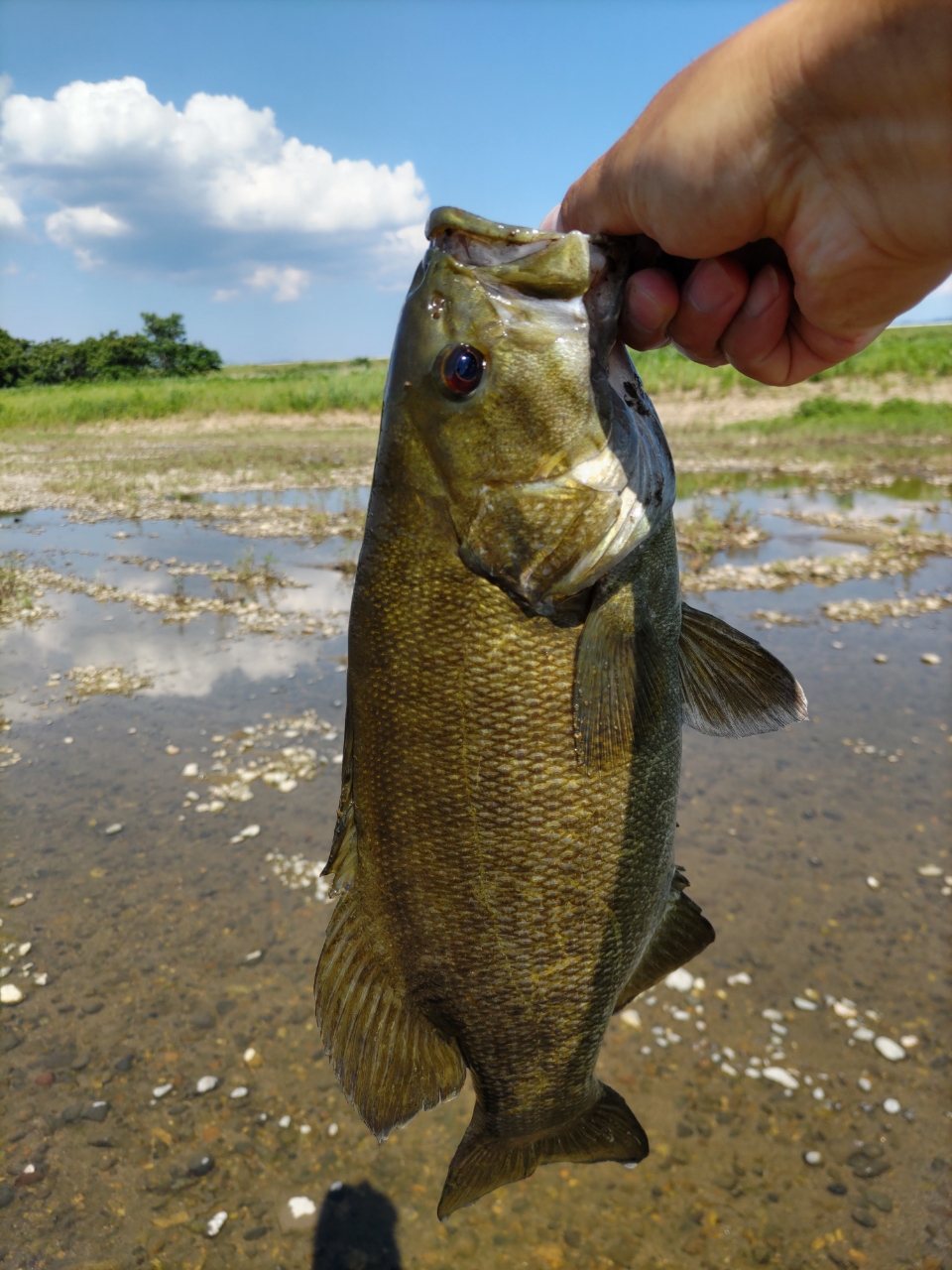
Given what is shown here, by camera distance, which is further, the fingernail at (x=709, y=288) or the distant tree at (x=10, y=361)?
the distant tree at (x=10, y=361)

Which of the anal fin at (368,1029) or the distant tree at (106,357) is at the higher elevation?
the distant tree at (106,357)

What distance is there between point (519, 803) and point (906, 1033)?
3179mm

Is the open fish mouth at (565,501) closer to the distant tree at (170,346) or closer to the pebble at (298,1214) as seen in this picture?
the pebble at (298,1214)

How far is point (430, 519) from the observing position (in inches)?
62.8

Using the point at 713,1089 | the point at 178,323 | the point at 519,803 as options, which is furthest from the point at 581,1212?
the point at 178,323

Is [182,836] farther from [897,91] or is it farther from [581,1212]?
[897,91]

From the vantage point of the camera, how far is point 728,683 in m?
1.84

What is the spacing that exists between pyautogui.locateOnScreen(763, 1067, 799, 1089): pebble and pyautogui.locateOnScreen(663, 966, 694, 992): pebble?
0.52 meters

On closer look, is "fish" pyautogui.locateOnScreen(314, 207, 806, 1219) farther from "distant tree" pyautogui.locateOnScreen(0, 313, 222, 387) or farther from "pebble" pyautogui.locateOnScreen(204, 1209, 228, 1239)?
"distant tree" pyautogui.locateOnScreen(0, 313, 222, 387)

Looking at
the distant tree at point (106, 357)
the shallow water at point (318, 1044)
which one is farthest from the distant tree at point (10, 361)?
the shallow water at point (318, 1044)

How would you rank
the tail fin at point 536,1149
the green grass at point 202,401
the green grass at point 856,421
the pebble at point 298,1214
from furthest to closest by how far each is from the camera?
the green grass at point 202,401 < the green grass at point 856,421 < the pebble at point 298,1214 < the tail fin at point 536,1149

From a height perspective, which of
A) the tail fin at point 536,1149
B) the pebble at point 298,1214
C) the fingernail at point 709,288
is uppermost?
the fingernail at point 709,288

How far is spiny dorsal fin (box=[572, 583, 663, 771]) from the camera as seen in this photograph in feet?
5.17

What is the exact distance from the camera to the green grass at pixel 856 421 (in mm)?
21078
